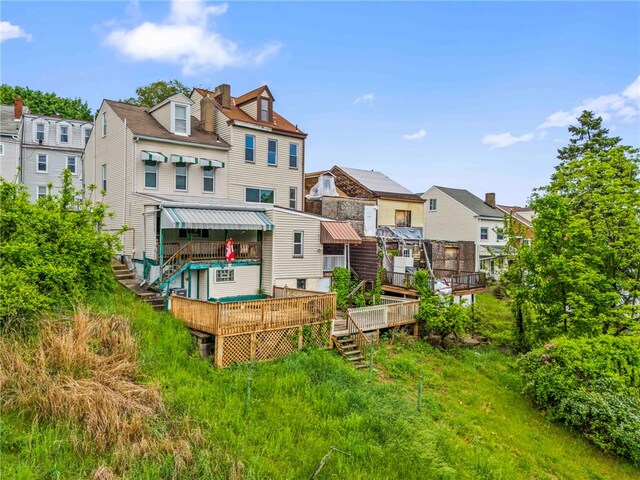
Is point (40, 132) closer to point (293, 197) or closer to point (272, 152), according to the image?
point (272, 152)

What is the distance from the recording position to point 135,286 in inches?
674

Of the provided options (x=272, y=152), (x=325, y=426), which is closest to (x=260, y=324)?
(x=325, y=426)

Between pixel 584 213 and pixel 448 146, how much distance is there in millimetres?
14685

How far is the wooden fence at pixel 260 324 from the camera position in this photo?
12.8 meters

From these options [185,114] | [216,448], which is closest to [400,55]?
[185,114]

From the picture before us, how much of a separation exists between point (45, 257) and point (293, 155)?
15023 mm

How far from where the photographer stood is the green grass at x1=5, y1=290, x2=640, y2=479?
754 cm

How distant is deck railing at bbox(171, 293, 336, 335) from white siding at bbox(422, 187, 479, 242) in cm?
2491

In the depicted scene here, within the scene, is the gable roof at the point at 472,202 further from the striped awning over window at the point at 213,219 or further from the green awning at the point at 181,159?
the green awning at the point at 181,159

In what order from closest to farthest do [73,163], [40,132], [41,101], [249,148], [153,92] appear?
1. [249,148]
2. [40,132]
3. [73,163]
4. [153,92]
5. [41,101]

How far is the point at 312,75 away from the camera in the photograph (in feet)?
78.4

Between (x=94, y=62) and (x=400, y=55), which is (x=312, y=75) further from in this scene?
(x=94, y=62)

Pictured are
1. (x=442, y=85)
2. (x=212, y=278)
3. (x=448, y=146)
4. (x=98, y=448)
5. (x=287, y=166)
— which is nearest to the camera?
(x=98, y=448)

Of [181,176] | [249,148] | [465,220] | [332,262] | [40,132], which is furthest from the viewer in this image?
[465,220]
